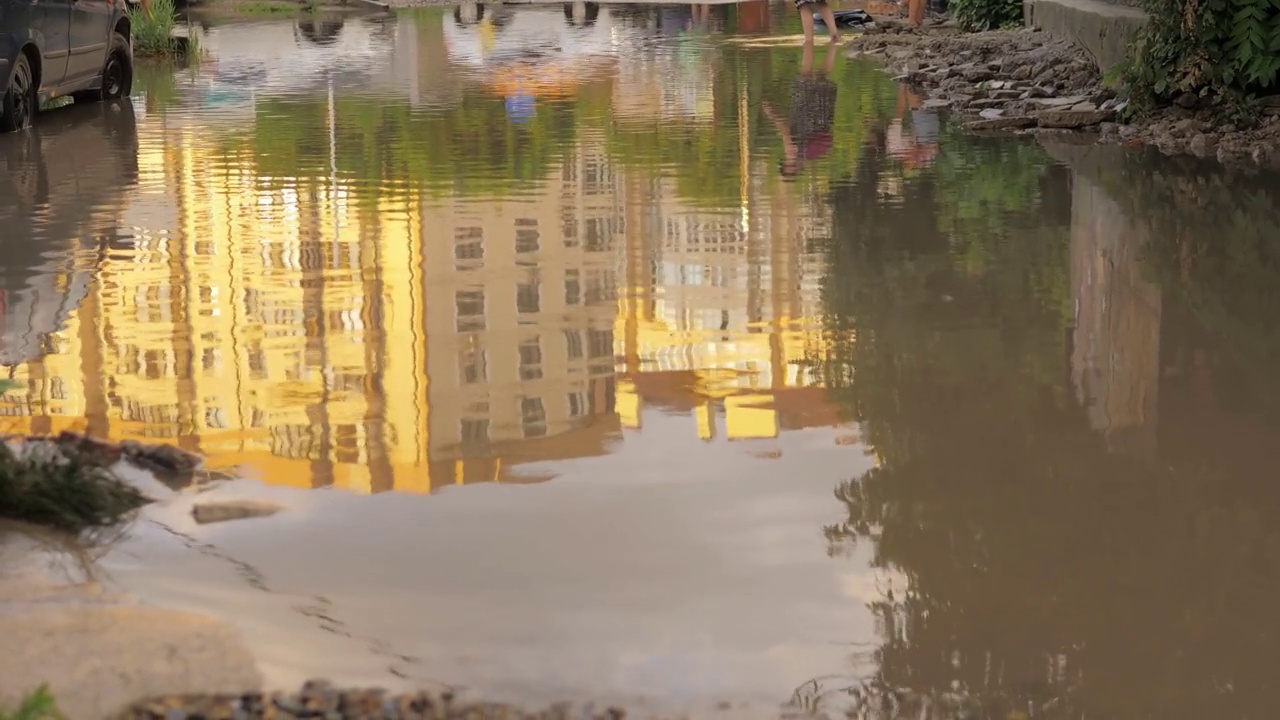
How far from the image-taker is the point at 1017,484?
Result: 5781mm

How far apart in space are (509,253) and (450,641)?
5.39 meters

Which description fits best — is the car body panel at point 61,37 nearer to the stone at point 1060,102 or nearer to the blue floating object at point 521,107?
the blue floating object at point 521,107

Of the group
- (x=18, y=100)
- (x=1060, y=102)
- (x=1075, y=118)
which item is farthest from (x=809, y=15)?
(x=18, y=100)

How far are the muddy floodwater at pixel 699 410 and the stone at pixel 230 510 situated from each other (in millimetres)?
55

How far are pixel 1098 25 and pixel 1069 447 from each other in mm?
12042

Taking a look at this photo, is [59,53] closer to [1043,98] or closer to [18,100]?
[18,100]

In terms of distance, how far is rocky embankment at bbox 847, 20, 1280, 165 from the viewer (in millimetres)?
13430

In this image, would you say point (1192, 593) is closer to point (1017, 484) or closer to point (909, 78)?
point (1017, 484)

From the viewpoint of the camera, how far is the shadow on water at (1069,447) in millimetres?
4430

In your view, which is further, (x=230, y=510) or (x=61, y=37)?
(x=61, y=37)

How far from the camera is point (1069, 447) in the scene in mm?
6164

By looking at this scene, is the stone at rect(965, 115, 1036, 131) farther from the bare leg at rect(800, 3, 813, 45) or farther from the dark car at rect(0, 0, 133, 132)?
the bare leg at rect(800, 3, 813, 45)

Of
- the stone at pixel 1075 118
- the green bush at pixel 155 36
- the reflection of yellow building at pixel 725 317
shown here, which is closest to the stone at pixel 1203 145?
the stone at pixel 1075 118

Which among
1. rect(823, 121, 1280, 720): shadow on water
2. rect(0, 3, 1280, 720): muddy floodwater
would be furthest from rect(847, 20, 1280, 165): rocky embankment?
rect(823, 121, 1280, 720): shadow on water
